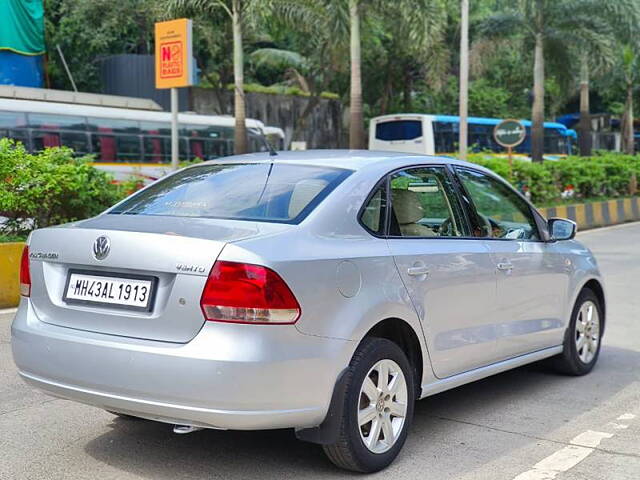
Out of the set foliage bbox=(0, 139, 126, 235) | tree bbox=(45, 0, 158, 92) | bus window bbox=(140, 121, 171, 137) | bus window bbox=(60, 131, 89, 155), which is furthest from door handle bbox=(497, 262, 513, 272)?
tree bbox=(45, 0, 158, 92)

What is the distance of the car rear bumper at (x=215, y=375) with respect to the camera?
3480 mm

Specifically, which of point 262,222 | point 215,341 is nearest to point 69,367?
point 215,341

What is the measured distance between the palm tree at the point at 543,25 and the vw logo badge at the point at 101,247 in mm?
21836

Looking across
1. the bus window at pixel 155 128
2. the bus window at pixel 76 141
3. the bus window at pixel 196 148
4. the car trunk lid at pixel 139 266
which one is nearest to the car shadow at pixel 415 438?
the car trunk lid at pixel 139 266

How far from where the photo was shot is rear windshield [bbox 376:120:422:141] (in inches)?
1230

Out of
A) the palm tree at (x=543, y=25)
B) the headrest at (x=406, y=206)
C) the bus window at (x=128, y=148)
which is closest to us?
the headrest at (x=406, y=206)

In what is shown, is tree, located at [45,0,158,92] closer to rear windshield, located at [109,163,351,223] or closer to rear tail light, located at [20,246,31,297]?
rear windshield, located at [109,163,351,223]

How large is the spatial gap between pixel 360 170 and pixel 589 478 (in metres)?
1.87

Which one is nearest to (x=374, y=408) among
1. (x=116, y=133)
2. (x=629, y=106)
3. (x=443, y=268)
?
(x=443, y=268)

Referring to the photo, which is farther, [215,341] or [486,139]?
[486,139]

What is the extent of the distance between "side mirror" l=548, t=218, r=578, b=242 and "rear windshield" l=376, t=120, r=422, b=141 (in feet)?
84.3

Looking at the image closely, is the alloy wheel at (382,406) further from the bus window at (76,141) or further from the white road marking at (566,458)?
the bus window at (76,141)

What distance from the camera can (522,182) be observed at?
18578mm

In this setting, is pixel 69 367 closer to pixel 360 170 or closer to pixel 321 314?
pixel 321 314
